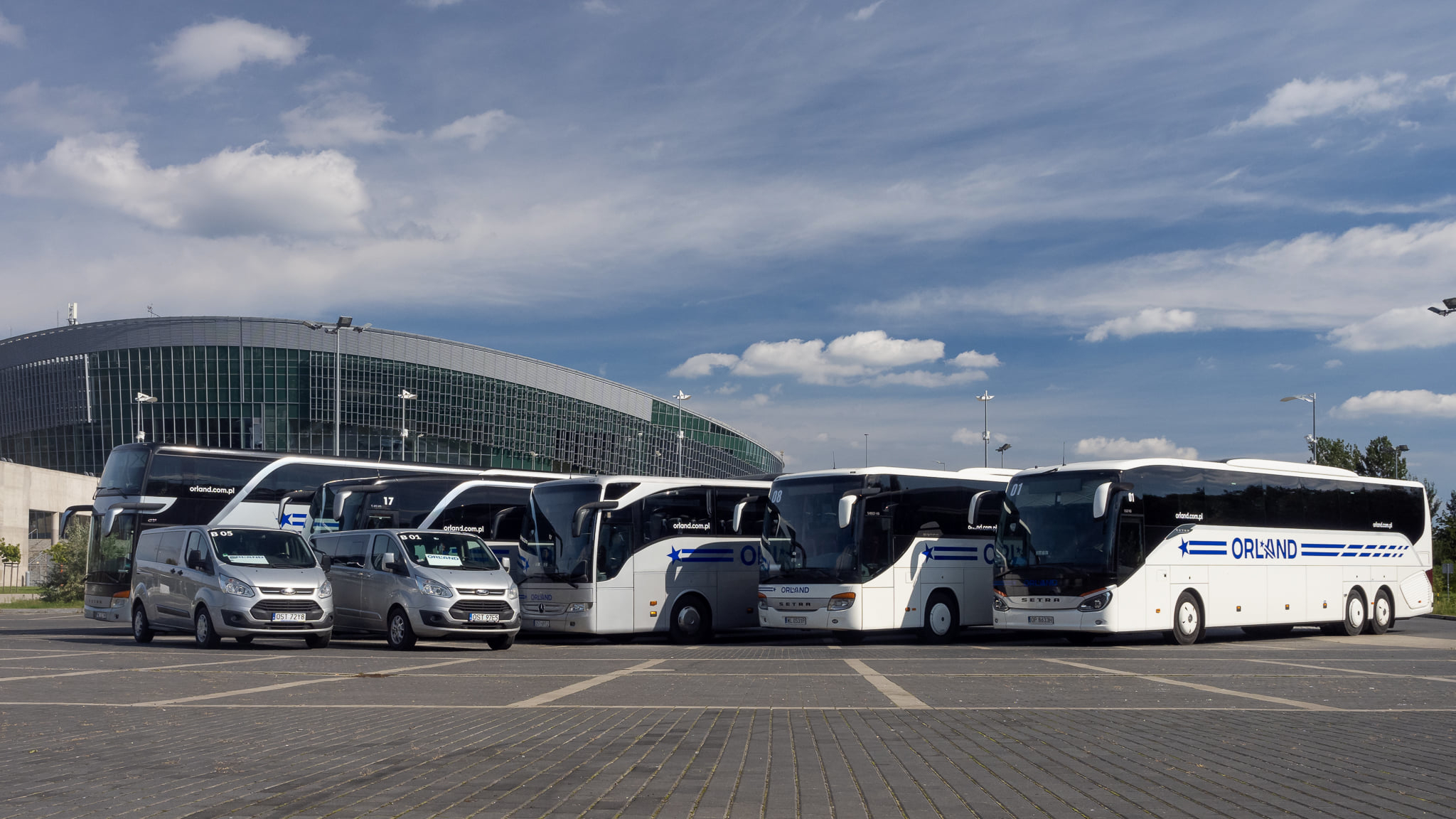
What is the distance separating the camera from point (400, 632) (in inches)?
755

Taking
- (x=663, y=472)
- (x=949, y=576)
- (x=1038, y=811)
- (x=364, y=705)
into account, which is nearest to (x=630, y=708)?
(x=364, y=705)

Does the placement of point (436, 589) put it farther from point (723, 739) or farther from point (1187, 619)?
point (1187, 619)

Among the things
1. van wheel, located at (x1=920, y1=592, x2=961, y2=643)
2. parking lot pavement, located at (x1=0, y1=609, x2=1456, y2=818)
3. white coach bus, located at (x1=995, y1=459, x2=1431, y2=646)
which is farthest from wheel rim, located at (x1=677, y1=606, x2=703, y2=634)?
parking lot pavement, located at (x1=0, y1=609, x2=1456, y2=818)

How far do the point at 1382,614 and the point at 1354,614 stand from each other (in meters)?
1.17

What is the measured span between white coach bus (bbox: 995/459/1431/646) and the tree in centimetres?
3102

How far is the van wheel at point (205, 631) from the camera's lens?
18422 millimetres

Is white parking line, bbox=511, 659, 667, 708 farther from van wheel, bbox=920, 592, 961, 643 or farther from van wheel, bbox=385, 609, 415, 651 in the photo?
van wheel, bbox=920, 592, 961, 643

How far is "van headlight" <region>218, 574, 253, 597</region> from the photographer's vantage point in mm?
18031

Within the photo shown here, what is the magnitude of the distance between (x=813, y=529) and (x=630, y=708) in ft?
38.9

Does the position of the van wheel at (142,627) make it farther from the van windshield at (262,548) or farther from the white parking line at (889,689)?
the white parking line at (889,689)

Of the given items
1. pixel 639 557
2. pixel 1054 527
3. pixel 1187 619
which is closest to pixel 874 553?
pixel 1054 527

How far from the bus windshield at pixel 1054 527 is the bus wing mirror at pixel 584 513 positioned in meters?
7.20

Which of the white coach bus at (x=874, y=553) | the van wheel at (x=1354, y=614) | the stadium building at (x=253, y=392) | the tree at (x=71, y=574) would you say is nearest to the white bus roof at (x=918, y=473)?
the white coach bus at (x=874, y=553)

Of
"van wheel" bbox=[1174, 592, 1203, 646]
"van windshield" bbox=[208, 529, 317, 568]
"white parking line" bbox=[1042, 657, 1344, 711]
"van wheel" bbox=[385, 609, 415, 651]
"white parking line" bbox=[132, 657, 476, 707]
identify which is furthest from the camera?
"van wheel" bbox=[1174, 592, 1203, 646]
